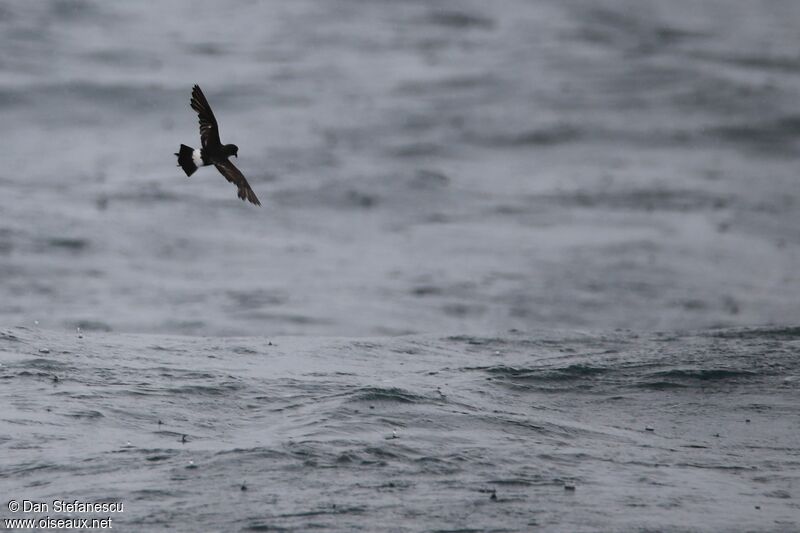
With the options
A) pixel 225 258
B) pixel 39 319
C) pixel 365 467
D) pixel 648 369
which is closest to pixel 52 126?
pixel 225 258

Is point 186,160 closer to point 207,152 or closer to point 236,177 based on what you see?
point 207,152

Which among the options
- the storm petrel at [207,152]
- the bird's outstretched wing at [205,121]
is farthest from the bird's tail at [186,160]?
the bird's outstretched wing at [205,121]

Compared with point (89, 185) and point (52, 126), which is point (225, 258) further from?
point (52, 126)

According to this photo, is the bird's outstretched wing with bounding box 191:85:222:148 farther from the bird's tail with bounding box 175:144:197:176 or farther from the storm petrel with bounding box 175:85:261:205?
the bird's tail with bounding box 175:144:197:176

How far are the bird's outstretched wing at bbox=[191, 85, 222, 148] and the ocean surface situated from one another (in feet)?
5.76

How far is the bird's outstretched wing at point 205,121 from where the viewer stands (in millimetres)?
9070

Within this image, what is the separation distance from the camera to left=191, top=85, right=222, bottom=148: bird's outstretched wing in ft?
29.8

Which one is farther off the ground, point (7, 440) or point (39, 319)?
point (7, 440)

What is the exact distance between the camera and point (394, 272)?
17.3 meters

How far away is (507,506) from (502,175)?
14.7 m

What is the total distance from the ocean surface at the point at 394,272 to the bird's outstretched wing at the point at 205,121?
1756mm

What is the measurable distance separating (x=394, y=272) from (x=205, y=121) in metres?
8.22

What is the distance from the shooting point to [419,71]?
86.3 feet

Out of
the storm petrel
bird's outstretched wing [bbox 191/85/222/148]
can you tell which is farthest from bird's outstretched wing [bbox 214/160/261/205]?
bird's outstretched wing [bbox 191/85/222/148]
